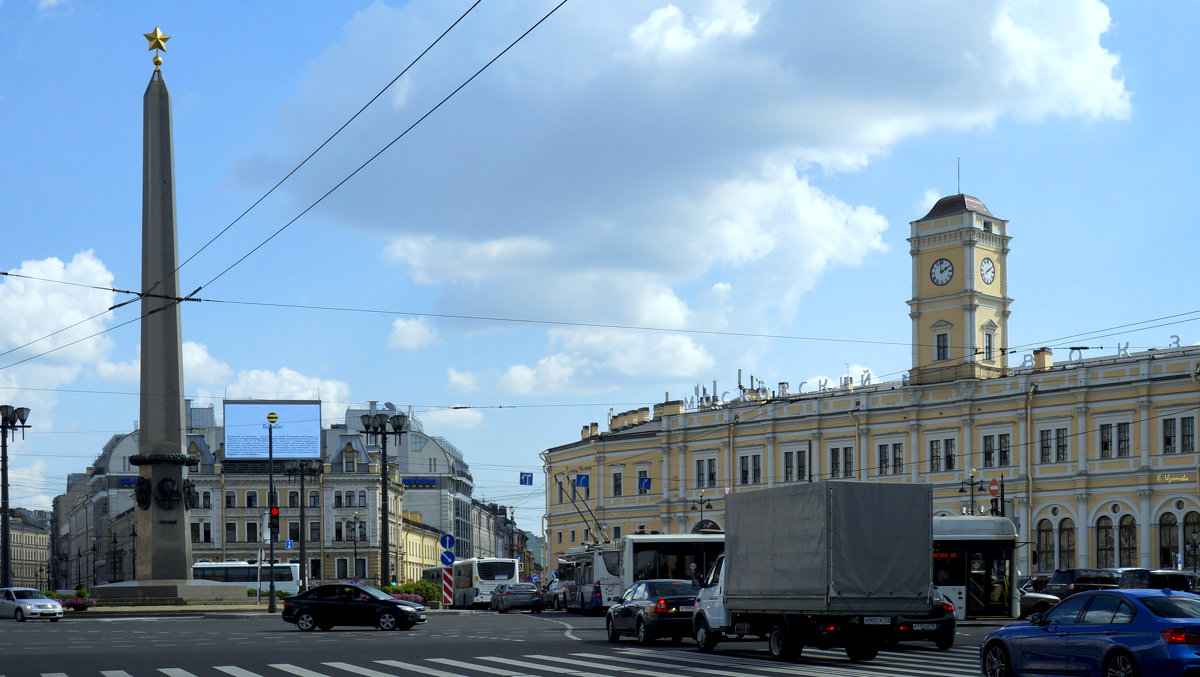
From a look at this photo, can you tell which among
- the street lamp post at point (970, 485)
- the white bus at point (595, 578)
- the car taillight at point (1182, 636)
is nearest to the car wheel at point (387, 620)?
the white bus at point (595, 578)

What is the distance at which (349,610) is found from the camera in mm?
34625

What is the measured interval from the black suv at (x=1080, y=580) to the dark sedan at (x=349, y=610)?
58.4 feet

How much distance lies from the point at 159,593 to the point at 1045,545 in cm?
4252

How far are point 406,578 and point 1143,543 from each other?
69.3 meters

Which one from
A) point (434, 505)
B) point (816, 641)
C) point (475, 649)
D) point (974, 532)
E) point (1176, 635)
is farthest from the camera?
point (434, 505)

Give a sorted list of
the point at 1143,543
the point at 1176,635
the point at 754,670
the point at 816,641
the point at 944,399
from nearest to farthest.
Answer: the point at 1176,635, the point at 754,670, the point at 816,641, the point at 1143,543, the point at 944,399

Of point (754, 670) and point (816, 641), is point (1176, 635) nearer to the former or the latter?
point (754, 670)

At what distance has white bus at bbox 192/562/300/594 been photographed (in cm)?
7250

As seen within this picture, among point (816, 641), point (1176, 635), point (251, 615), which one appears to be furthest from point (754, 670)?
point (251, 615)

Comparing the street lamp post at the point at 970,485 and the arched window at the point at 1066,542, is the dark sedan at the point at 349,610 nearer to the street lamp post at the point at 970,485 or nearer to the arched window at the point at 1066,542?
the street lamp post at the point at 970,485

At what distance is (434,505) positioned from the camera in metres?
133

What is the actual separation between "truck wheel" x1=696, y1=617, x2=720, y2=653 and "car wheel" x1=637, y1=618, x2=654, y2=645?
5.32 ft

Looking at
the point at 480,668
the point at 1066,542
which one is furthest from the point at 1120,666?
the point at 1066,542

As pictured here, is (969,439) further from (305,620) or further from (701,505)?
(305,620)
